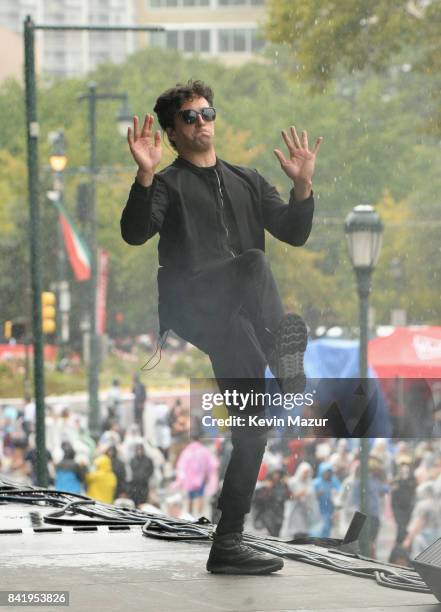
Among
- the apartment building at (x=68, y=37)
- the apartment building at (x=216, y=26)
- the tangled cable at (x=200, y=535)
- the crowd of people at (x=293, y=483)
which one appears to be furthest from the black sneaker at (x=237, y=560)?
the apartment building at (x=68, y=37)

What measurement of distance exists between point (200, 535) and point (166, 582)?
1.10m

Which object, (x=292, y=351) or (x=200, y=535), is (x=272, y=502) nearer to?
(x=200, y=535)

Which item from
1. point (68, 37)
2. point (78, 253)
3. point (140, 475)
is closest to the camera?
point (140, 475)

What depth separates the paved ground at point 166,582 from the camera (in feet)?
14.6

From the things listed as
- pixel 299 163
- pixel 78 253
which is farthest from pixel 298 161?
pixel 78 253

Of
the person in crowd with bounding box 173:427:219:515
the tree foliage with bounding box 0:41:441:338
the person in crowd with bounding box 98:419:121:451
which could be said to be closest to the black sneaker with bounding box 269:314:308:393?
the person in crowd with bounding box 173:427:219:515

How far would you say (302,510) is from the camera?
1462 centimetres

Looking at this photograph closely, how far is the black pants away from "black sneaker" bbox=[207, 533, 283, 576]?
0.23 meters

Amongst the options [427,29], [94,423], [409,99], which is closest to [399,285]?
[94,423]

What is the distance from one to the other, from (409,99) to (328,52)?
1079 inches

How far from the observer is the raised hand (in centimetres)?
513

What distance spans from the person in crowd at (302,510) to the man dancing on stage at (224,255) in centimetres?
918

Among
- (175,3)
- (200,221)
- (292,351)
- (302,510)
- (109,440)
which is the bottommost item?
(302,510)

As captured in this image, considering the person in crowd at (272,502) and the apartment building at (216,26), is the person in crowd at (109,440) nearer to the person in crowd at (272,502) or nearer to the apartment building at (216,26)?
the person in crowd at (272,502)
